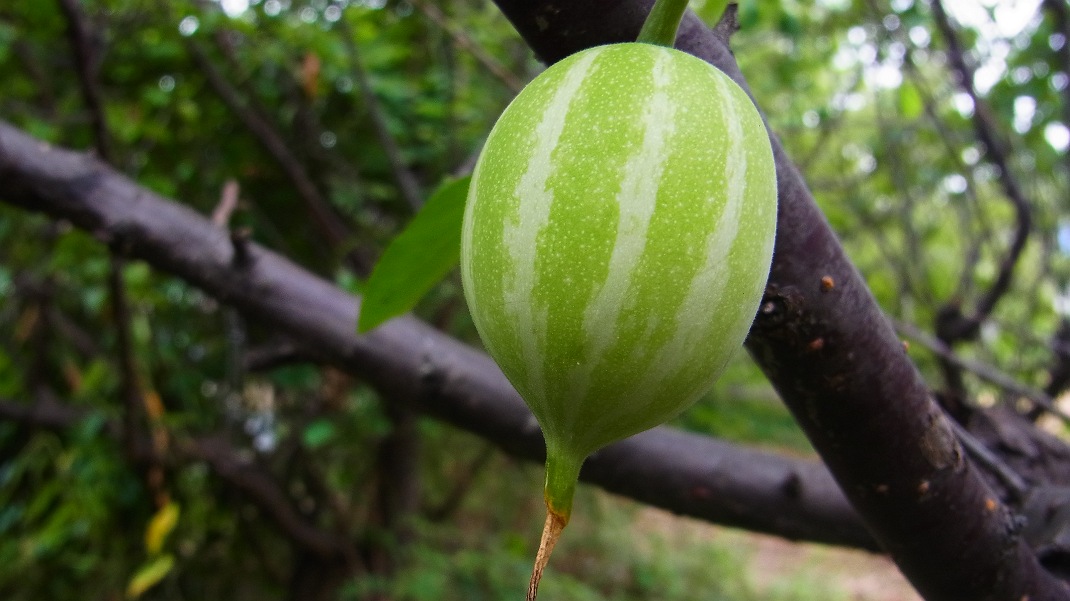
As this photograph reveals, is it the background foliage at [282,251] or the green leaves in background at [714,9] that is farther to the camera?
the background foliage at [282,251]

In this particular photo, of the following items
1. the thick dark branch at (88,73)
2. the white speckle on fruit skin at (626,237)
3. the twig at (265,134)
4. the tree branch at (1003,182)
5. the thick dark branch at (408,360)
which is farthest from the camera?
the twig at (265,134)

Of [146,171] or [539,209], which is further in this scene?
[146,171]

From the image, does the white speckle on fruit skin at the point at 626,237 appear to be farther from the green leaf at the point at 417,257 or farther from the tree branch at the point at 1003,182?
the tree branch at the point at 1003,182

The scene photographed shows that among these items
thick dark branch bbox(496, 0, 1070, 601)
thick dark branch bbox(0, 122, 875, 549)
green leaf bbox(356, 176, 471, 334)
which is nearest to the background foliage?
thick dark branch bbox(0, 122, 875, 549)

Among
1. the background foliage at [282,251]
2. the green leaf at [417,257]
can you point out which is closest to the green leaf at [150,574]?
the background foliage at [282,251]

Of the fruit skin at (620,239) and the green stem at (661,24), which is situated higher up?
the green stem at (661,24)

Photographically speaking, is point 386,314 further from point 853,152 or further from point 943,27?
point 853,152

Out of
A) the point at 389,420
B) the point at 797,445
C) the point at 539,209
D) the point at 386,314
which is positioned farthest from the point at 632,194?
the point at 797,445
